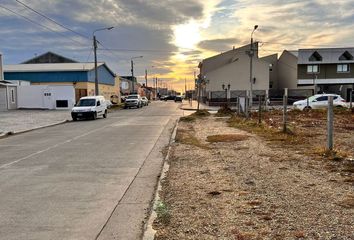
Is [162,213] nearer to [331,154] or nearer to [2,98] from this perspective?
[331,154]

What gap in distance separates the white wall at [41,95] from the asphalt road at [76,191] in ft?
127

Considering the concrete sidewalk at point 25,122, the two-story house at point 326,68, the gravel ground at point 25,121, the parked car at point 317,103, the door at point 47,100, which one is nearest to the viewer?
the concrete sidewalk at point 25,122

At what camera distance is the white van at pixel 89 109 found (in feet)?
108

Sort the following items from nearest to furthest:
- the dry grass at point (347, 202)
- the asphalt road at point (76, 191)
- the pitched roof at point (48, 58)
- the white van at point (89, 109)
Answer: the asphalt road at point (76, 191)
the dry grass at point (347, 202)
the white van at point (89, 109)
the pitched roof at point (48, 58)

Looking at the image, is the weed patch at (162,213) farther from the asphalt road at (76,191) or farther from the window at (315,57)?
the window at (315,57)

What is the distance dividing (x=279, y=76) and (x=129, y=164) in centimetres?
7633

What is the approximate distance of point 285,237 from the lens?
4961mm

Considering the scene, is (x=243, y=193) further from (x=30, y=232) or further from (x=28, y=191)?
(x=28, y=191)

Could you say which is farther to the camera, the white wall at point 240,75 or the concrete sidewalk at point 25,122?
the white wall at point 240,75

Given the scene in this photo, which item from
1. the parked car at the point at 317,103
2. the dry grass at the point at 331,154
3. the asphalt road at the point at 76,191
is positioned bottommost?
the asphalt road at the point at 76,191

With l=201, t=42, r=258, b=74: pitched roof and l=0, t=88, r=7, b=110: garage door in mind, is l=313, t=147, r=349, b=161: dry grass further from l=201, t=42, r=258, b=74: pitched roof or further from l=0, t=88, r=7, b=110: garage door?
l=201, t=42, r=258, b=74: pitched roof

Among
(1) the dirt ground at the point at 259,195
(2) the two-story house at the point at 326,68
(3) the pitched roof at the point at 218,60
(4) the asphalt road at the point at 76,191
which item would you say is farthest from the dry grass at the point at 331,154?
(3) the pitched roof at the point at 218,60

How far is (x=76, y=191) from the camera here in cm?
805

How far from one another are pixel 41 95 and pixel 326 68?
1941 inches
